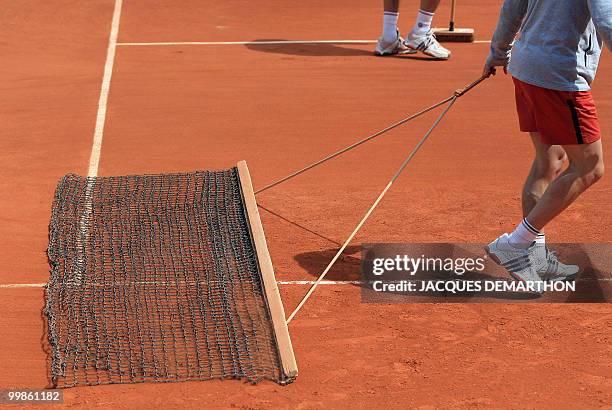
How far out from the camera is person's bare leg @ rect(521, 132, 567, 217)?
6137 mm

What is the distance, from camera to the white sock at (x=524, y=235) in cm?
605

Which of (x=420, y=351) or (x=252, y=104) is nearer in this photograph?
(x=420, y=351)

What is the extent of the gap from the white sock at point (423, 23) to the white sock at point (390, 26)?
0.23 metres

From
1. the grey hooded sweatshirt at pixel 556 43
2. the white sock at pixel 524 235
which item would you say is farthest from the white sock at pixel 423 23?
the white sock at pixel 524 235

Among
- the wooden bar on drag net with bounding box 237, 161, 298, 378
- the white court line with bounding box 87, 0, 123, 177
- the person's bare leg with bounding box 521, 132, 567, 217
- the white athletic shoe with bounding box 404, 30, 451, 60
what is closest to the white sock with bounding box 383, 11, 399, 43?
the white athletic shoe with bounding box 404, 30, 451, 60

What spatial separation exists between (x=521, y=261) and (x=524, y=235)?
19 centimetres

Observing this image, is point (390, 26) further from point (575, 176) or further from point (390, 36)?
point (575, 176)

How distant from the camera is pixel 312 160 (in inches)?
329

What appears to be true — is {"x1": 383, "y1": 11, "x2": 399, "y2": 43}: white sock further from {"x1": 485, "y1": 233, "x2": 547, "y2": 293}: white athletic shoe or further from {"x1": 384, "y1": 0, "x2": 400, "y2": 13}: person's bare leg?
{"x1": 485, "y1": 233, "x2": 547, "y2": 293}: white athletic shoe

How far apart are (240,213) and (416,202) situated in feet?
4.67

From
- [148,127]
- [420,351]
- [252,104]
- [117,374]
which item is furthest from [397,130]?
[117,374]

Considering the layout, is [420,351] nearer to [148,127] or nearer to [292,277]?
[292,277]

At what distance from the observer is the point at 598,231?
22.9ft

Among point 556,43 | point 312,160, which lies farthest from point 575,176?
point 312,160
